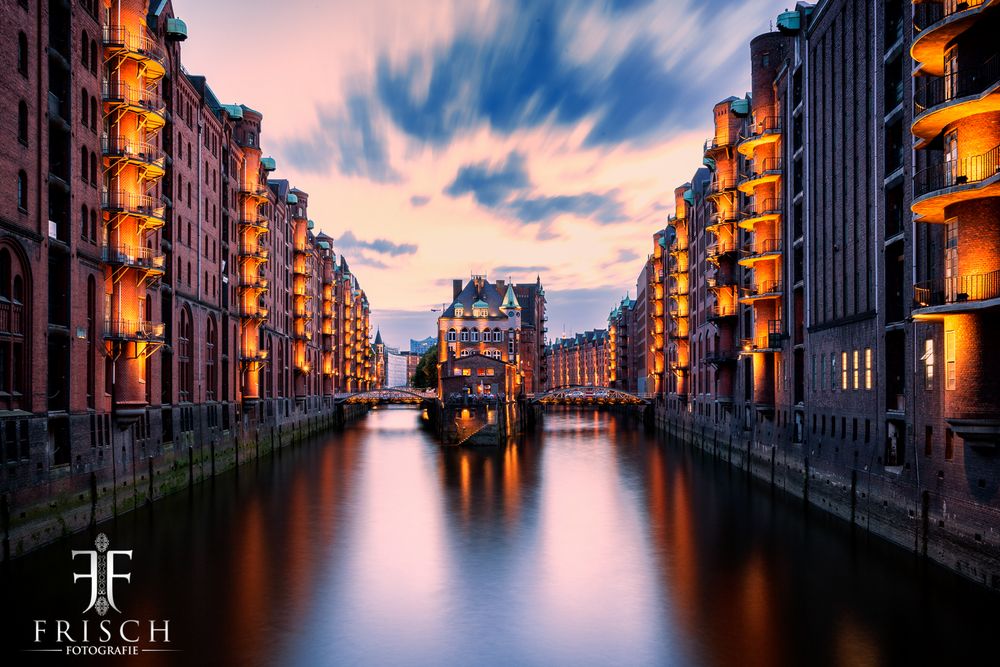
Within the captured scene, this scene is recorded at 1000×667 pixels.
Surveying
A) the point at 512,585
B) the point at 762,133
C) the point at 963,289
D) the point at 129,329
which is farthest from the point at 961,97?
the point at 129,329

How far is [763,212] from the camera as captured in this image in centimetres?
4853

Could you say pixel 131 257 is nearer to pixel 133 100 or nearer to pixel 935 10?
pixel 133 100

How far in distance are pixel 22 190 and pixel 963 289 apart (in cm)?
2994

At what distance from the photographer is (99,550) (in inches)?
1152

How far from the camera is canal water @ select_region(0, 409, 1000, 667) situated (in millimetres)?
20734

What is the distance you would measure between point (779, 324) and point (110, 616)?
123 feet

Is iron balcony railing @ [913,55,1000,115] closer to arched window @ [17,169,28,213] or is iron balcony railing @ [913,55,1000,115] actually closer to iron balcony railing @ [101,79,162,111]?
arched window @ [17,169,28,213]

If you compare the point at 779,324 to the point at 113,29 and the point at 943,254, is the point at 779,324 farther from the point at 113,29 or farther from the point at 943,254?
the point at 113,29

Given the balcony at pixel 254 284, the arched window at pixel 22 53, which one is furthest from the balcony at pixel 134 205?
the balcony at pixel 254 284

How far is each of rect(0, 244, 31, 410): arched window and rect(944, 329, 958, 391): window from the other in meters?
29.5

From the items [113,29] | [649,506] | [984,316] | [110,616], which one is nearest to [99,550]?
[110,616]

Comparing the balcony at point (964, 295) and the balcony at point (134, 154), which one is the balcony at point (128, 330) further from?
the balcony at point (964, 295)

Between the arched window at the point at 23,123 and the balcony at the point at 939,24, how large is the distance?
2849 centimetres

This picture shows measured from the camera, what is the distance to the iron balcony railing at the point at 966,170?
74.9ft
